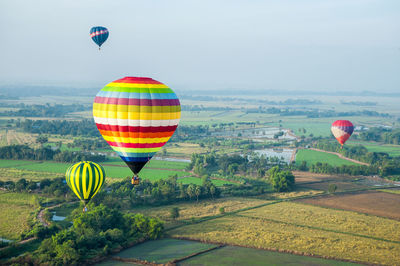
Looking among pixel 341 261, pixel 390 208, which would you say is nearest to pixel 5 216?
pixel 341 261

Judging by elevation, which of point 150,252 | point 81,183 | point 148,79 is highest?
point 148,79

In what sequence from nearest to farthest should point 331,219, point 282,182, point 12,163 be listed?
point 331,219 < point 282,182 < point 12,163

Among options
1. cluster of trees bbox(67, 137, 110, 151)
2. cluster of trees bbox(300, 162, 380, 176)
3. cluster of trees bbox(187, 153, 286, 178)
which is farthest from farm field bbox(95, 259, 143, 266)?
cluster of trees bbox(67, 137, 110, 151)

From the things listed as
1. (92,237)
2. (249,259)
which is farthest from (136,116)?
(249,259)

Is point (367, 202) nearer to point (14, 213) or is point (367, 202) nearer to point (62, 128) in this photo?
point (14, 213)

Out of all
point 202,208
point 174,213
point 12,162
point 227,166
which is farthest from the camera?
point 12,162

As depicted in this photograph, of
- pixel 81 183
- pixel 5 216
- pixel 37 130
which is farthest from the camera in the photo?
pixel 37 130

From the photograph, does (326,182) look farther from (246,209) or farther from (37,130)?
(37,130)
